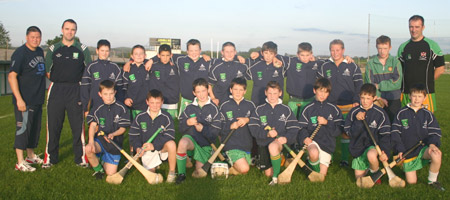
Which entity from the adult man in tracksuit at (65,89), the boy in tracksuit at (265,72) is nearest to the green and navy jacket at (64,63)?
the adult man in tracksuit at (65,89)

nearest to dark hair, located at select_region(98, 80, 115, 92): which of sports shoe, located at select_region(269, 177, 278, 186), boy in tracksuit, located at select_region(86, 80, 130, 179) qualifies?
boy in tracksuit, located at select_region(86, 80, 130, 179)

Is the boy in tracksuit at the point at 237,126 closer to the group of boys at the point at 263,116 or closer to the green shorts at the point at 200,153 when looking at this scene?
the group of boys at the point at 263,116

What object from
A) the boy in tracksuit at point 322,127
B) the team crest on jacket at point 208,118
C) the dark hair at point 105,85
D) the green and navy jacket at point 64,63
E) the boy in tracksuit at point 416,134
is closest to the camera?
the boy in tracksuit at point 416,134

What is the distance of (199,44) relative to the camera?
637cm

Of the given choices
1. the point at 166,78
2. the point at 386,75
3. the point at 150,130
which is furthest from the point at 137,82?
the point at 386,75

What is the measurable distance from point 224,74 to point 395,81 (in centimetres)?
276

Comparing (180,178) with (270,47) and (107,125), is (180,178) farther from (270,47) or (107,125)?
(270,47)

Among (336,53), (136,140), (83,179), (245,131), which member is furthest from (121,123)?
(336,53)

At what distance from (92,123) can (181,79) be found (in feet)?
6.21

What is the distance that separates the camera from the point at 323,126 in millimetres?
5047

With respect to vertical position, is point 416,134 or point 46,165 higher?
point 416,134

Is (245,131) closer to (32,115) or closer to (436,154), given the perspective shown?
(436,154)

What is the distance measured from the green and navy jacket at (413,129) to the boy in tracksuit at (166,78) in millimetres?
3555

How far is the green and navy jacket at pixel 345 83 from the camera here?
5762 mm
